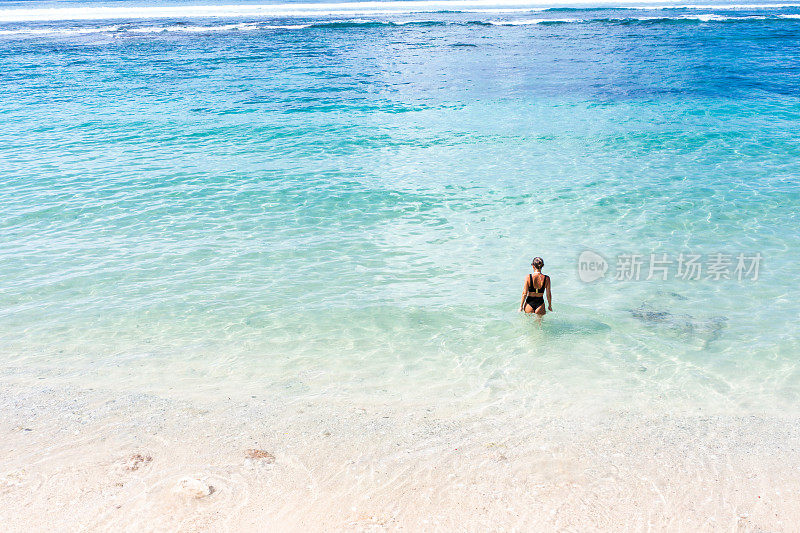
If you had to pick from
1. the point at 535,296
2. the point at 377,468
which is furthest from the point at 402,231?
the point at 377,468

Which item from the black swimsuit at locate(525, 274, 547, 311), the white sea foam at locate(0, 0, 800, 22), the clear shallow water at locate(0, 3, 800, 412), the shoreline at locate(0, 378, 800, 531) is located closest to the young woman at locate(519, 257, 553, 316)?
the black swimsuit at locate(525, 274, 547, 311)

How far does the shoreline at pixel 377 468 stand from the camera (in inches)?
212

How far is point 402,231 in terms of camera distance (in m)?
12.2

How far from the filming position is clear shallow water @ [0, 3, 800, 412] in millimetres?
7832

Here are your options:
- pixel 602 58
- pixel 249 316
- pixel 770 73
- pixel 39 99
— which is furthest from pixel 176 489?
pixel 602 58

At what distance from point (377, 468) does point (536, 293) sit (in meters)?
3.84

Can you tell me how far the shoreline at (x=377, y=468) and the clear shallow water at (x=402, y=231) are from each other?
53 centimetres

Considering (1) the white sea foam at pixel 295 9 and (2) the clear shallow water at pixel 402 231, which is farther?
(1) the white sea foam at pixel 295 9

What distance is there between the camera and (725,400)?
7035 millimetres

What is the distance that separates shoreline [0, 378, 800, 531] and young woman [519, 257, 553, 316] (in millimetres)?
2248

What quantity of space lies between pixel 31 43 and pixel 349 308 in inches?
1986

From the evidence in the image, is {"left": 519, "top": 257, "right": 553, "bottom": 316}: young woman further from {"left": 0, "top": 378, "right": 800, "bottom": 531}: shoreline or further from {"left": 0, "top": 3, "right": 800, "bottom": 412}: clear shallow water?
{"left": 0, "top": 378, "right": 800, "bottom": 531}: shoreline

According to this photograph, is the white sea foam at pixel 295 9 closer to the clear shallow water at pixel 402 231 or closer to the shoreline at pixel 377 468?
the clear shallow water at pixel 402 231

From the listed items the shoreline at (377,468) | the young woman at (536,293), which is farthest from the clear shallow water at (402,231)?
the shoreline at (377,468)
